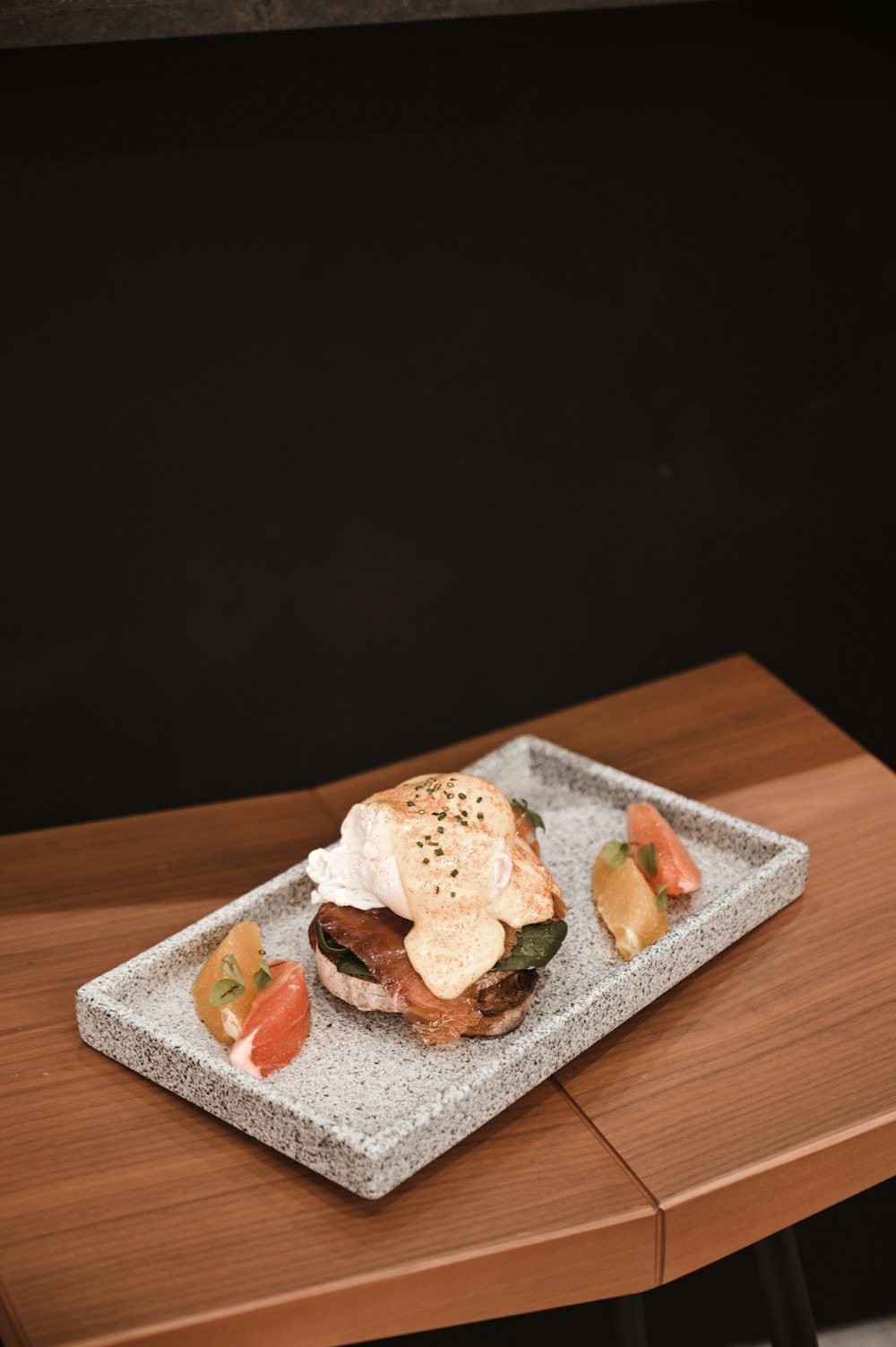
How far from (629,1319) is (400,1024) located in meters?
0.57

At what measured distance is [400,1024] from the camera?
5.14ft

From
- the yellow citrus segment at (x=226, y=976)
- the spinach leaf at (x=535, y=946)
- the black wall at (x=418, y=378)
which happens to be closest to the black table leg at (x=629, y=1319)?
the spinach leaf at (x=535, y=946)

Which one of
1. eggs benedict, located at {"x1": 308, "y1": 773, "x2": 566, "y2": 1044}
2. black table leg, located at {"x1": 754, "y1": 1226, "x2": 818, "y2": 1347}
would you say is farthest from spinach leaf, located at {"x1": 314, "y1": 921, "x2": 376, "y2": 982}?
black table leg, located at {"x1": 754, "y1": 1226, "x2": 818, "y2": 1347}

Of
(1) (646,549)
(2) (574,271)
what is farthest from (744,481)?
(2) (574,271)

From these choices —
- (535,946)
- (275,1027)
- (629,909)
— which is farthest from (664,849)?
(275,1027)

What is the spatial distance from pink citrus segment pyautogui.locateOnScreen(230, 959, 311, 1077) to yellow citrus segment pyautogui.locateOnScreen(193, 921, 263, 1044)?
0.02 m

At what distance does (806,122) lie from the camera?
7.70ft

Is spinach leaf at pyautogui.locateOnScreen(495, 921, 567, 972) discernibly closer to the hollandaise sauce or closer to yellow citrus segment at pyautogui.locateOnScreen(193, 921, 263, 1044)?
the hollandaise sauce

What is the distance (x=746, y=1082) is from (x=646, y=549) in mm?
1225

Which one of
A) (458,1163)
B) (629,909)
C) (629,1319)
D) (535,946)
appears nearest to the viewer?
(458,1163)

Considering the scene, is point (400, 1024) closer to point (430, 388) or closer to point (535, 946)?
point (535, 946)

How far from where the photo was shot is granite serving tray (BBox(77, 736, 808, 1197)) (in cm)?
139

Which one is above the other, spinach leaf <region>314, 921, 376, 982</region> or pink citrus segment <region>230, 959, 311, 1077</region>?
spinach leaf <region>314, 921, 376, 982</region>

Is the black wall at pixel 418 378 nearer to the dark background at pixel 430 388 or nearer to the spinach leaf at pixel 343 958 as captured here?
the dark background at pixel 430 388
